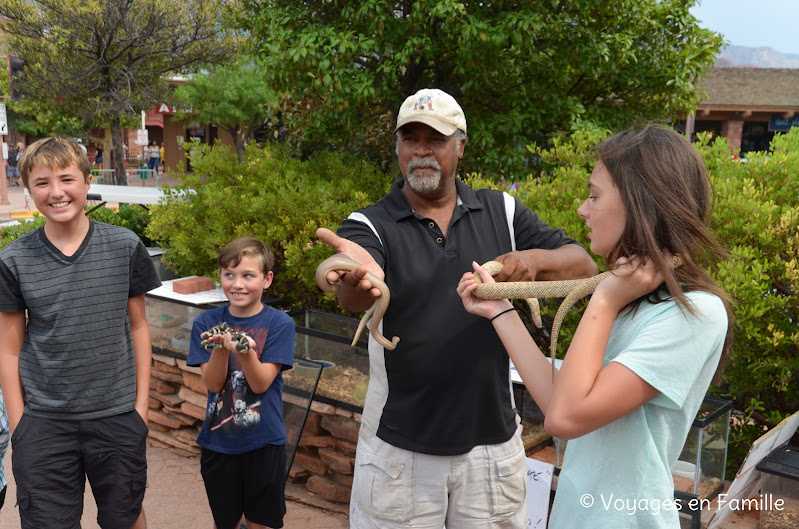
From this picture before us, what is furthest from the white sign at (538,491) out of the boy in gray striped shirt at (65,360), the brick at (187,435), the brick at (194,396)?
the brick at (187,435)

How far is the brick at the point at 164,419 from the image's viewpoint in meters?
5.65

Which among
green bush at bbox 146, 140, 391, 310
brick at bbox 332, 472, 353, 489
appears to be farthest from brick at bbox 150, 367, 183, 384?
brick at bbox 332, 472, 353, 489

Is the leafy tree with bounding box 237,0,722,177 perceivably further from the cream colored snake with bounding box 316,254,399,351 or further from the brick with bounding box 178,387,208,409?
the cream colored snake with bounding box 316,254,399,351

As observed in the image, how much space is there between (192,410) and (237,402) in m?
2.11

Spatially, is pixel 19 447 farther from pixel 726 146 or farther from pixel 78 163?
pixel 726 146

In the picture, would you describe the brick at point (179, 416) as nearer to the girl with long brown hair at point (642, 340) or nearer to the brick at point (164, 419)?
the brick at point (164, 419)

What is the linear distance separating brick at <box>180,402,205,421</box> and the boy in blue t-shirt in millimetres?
1866

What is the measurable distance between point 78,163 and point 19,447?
129 centimetres

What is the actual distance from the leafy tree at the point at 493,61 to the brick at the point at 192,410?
108 inches

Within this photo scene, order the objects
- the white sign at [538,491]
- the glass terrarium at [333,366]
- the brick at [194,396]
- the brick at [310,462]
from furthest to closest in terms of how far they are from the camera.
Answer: the brick at [194,396] < the brick at [310,462] < the glass terrarium at [333,366] < the white sign at [538,491]

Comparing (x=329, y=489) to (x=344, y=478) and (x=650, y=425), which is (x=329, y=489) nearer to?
(x=344, y=478)

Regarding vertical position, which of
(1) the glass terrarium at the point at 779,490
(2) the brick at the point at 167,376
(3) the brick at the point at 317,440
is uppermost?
(1) the glass terrarium at the point at 779,490

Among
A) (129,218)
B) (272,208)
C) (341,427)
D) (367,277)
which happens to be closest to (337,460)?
(341,427)

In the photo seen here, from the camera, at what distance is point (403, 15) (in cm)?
621
